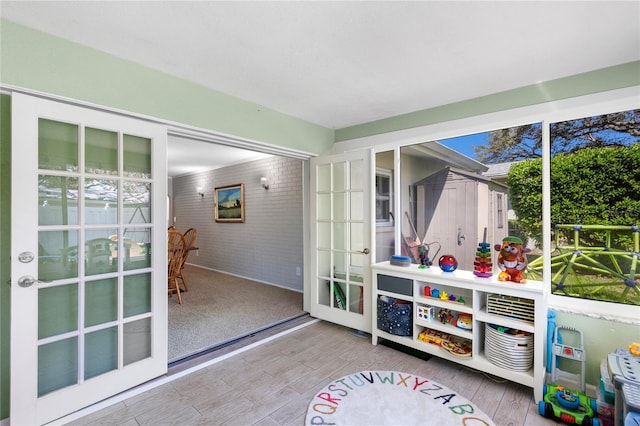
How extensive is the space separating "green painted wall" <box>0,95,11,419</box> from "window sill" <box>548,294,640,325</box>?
375 cm

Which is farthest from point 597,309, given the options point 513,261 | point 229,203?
point 229,203

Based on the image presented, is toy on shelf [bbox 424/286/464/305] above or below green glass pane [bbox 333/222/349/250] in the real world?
below

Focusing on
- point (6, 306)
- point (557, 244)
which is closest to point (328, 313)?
point (557, 244)

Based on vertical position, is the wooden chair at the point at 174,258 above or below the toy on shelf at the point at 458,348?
above

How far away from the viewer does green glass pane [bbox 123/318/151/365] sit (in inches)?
86.4

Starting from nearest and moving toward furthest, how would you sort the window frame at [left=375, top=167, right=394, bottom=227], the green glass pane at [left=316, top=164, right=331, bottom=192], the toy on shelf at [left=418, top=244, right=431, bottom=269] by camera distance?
1. the toy on shelf at [left=418, top=244, right=431, bottom=269]
2. the window frame at [left=375, top=167, right=394, bottom=227]
3. the green glass pane at [left=316, top=164, right=331, bottom=192]

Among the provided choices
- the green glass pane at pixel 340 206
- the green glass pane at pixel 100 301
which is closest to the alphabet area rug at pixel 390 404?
the green glass pane at pixel 100 301

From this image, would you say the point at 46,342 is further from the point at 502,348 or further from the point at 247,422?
the point at 502,348

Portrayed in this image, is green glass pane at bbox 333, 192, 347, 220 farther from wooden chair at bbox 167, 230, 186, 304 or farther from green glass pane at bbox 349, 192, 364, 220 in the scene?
wooden chair at bbox 167, 230, 186, 304

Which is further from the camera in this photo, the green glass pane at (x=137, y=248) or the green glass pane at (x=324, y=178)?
the green glass pane at (x=324, y=178)

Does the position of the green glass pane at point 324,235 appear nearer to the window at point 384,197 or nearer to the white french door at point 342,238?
the white french door at point 342,238

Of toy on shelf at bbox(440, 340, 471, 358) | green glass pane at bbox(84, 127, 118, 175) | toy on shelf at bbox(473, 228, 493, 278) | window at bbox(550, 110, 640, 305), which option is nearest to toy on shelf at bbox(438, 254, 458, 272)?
toy on shelf at bbox(473, 228, 493, 278)

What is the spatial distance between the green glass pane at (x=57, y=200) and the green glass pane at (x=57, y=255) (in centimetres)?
9

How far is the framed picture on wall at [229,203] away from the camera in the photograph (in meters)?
5.93
